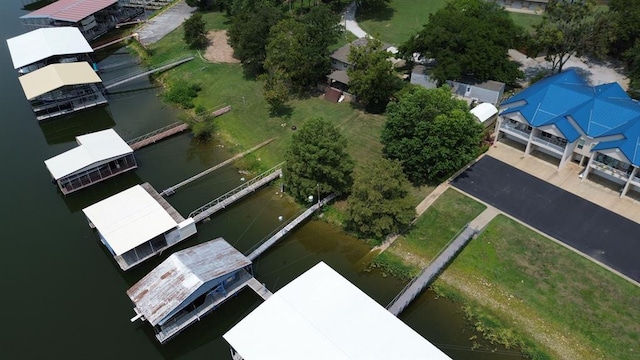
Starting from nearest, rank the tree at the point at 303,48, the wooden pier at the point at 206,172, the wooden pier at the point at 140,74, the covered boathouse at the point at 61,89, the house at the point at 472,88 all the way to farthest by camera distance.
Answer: the wooden pier at the point at 206,172 → the house at the point at 472,88 → the tree at the point at 303,48 → the covered boathouse at the point at 61,89 → the wooden pier at the point at 140,74

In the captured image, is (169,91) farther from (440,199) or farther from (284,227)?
(440,199)

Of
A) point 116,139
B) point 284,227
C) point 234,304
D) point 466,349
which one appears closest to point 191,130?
point 116,139

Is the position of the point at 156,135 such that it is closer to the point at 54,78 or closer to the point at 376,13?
the point at 54,78

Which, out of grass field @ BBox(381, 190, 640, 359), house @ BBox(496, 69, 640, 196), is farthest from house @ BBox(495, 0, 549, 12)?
grass field @ BBox(381, 190, 640, 359)

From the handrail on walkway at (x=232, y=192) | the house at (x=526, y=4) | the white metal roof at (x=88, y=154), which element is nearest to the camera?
the handrail on walkway at (x=232, y=192)

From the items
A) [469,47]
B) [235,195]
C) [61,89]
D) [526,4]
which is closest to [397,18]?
[526,4]

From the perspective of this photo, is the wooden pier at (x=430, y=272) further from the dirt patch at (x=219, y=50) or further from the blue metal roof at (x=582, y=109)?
the dirt patch at (x=219, y=50)

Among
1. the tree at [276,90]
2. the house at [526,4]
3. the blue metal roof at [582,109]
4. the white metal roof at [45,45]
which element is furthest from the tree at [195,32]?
the house at [526,4]
